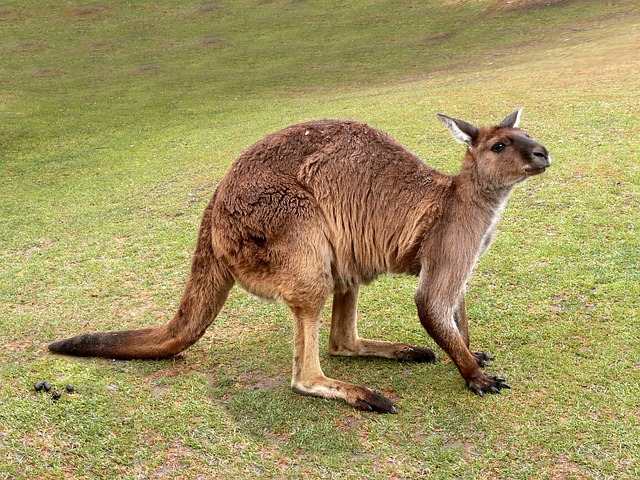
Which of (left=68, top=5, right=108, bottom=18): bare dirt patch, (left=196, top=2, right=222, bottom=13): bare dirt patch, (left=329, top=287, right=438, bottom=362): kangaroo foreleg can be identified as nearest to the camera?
(left=329, top=287, right=438, bottom=362): kangaroo foreleg

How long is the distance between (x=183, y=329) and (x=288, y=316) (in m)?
1.10

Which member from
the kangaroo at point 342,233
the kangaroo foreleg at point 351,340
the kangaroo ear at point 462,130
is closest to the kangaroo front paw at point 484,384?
the kangaroo at point 342,233

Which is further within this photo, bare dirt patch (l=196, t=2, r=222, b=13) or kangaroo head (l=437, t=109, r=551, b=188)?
bare dirt patch (l=196, t=2, r=222, b=13)

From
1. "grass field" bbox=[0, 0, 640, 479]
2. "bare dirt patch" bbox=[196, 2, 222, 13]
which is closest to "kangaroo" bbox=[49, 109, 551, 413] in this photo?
"grass field" bbox=[0, 0, 640, 479]

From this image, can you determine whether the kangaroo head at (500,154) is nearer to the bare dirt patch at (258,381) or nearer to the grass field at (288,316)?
the grass field at (288,316)

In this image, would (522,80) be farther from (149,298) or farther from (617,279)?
(149,298)

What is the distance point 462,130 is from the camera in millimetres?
4070

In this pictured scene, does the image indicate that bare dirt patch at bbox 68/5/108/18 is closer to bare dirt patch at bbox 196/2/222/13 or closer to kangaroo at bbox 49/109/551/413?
bare dirt patch at bbox 196/2/222/13

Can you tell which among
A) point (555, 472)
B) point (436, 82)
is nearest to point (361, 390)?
point (555, 472)

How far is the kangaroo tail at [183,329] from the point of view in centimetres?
409

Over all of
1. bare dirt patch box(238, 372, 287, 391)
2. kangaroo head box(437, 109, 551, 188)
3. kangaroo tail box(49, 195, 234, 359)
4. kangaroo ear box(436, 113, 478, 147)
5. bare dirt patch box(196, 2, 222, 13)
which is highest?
bare dirt patch box(196, 2, 222, 13)

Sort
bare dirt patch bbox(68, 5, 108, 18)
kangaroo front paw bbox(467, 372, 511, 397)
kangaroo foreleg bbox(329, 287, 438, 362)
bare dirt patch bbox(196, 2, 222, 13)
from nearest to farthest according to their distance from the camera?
kangaroo front paw bbox(467, 372, 511, 397)
kangaroo foreleg bbox(329, 287, 438, 362)
bare dirt patch bbox(68, 5, 108, 18)
bare dirt patch bbox(196, 2, 222, 13)

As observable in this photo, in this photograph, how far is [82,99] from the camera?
56.0 feet

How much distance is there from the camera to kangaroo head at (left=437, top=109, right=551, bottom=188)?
12.7ft
